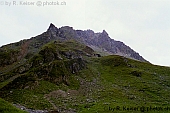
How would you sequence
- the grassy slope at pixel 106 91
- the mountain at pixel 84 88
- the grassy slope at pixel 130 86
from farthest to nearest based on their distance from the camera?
1. the grassy slope at pixel 130 86
2. the grassy slope at pixel 106 91
3. the mountain at pixel 84 88

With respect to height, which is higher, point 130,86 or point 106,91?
point 130,86

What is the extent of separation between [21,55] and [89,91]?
109 meters

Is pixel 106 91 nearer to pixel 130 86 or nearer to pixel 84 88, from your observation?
pixel 84 88

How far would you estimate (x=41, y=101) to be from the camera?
256 feet

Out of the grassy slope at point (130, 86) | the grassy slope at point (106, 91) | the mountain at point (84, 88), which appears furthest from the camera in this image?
the grassy slope at point (130, 86)

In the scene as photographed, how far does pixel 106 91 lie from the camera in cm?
9556

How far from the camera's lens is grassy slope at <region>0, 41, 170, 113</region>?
75588 mm

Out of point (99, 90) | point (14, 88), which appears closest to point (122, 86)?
point (99, 90)

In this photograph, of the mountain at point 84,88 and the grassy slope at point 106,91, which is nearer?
the mountain at point 84,88

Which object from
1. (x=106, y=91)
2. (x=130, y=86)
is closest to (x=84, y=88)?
(x=106, y=91)

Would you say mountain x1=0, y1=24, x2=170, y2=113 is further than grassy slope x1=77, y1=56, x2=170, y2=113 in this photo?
No

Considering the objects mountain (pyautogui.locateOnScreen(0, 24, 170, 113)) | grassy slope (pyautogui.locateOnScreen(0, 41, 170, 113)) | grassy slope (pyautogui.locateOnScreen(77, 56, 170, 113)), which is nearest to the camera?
mountain (pyautogui.locateOnScreen(0, 24, 170, 113))

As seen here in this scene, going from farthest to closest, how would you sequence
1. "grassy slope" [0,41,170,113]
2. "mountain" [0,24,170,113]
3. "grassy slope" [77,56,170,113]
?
"grassy slope" [77,56,170,113], "grassy slope" [0,41,170,113], "mountain" [0,24,170,113]

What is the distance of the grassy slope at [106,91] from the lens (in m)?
75.6
